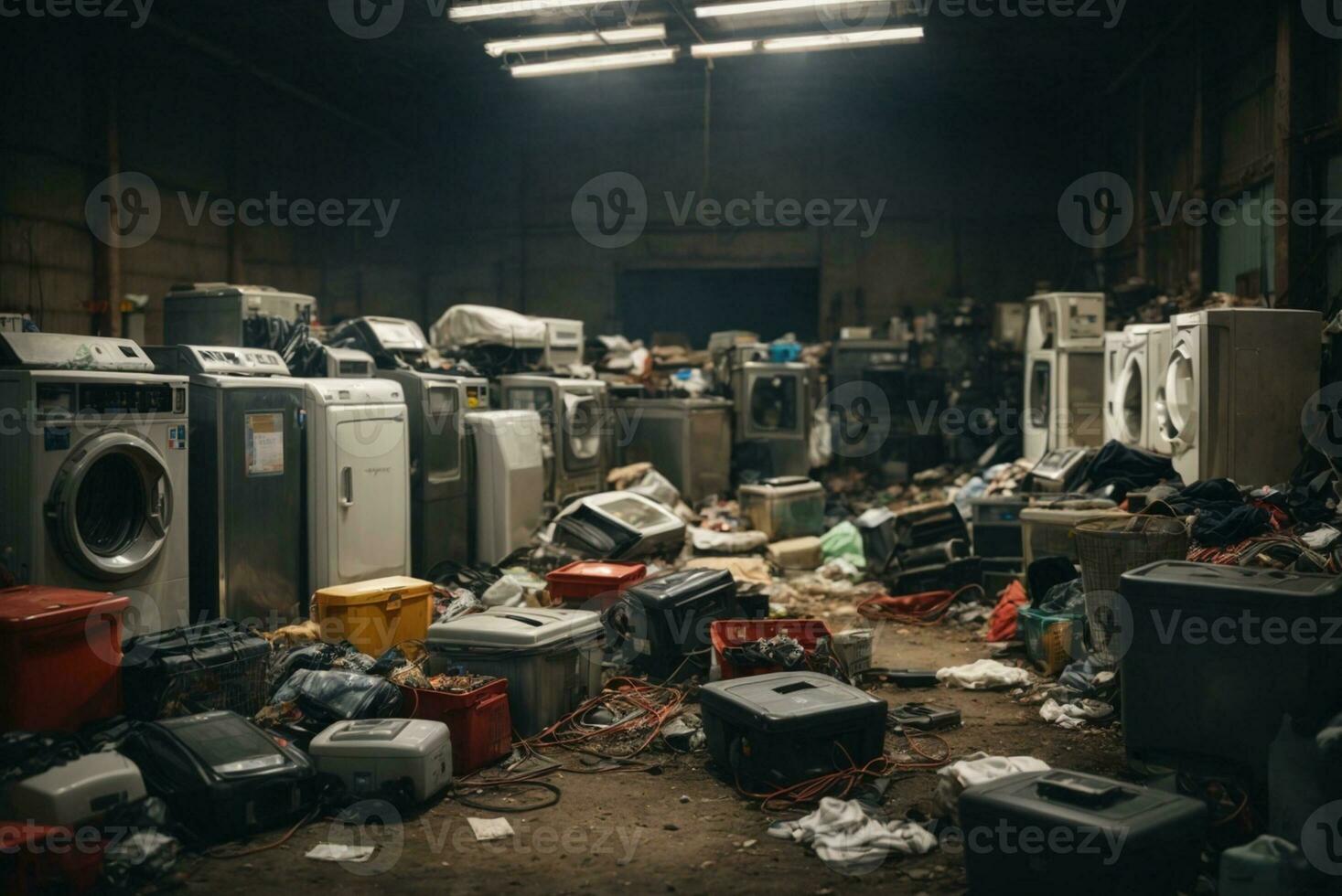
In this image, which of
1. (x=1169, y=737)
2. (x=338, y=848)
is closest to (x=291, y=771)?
(x=338, y=848)

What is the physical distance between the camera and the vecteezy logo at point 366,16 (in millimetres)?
8438

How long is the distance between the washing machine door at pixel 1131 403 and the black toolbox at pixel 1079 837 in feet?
15.7

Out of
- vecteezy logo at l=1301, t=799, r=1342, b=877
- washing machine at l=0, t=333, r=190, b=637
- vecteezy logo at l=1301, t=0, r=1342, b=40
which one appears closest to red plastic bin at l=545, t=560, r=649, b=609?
washing machine at l=0, t=333, r=190, b=637

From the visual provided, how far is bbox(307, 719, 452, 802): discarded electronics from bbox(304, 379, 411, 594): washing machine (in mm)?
2073

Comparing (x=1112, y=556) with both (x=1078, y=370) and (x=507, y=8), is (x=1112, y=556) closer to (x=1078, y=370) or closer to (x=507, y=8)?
(x=1078, y=370)

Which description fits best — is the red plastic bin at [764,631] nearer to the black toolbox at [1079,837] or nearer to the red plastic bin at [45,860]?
the black toolbox at [1079,837]

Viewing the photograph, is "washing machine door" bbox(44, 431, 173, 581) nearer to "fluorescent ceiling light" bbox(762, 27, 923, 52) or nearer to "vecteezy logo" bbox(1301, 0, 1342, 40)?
"fluorescent ceiling light" bbox(762, 27, 923, 52)

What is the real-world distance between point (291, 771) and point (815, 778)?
1779 millimetres

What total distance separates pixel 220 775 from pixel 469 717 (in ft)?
2.99

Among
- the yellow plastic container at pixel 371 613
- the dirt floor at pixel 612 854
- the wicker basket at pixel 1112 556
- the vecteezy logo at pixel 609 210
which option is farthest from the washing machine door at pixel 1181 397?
the vecteezy logo at pixel 609 210

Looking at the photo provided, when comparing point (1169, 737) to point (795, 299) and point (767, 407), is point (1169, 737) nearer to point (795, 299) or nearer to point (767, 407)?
point (767, 407)

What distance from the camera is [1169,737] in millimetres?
3484

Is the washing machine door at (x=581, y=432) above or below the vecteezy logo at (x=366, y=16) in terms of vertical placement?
below
